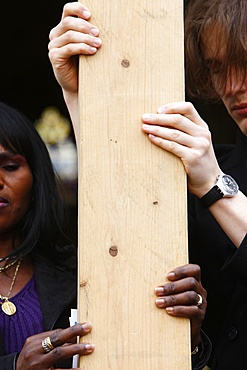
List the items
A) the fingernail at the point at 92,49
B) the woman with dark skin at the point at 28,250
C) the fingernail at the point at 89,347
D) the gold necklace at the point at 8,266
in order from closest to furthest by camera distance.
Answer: the fingernail at the point at 89,347
the fingernail at the point at 92,49
the woman with dark skin at the point at 28,250
the gold necklace at the point at 8,266

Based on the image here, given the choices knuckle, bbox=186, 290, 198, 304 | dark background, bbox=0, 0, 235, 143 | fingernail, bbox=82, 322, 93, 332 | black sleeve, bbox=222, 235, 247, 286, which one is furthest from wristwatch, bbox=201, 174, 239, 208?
dark background, bbox=0, 0, 235, 143

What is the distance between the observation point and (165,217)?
2.14m

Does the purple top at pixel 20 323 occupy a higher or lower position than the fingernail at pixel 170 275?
lower

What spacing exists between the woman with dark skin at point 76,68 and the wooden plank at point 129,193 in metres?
0.02

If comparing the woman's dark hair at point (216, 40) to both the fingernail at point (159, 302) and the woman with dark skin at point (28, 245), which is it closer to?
the woman with dark skin at point (28, 245)

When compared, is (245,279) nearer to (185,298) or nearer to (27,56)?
(185,298)

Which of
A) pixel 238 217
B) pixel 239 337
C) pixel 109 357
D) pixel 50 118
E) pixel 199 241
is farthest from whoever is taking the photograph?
pixel 50 118

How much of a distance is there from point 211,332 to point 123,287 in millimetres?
833

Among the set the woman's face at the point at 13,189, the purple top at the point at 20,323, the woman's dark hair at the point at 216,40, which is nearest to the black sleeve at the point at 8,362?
the purple top at the point at 20,323

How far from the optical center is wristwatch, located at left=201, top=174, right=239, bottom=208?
2316 millimetres

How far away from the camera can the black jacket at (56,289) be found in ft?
9.12

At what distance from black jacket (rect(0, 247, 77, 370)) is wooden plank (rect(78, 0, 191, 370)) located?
2.02 ft

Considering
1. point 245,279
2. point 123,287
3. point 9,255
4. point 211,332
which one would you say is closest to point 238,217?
point 245,279

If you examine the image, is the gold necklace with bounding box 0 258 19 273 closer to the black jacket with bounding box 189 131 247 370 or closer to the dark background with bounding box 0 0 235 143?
the black jacket with bounding box 189 131 247 370
